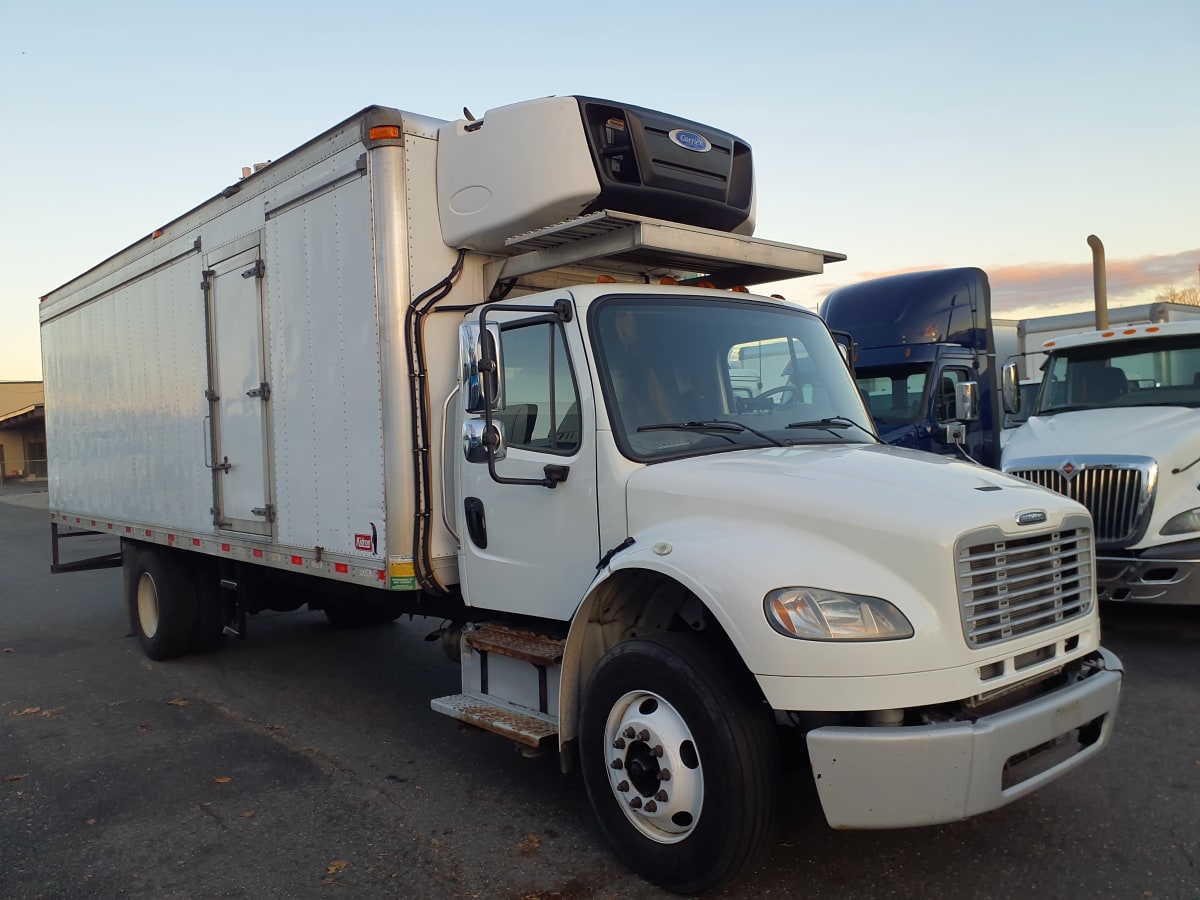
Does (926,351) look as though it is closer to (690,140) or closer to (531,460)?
(690,140)

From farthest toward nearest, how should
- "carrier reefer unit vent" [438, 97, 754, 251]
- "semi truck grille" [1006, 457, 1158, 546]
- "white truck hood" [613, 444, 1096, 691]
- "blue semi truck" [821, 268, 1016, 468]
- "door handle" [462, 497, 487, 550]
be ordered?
1. "blue semi truck" [821, 268, 1016, 468]
2. "semi truck grille" [1006, 457, 1158, 546]
3. "door handle" [462, 497, 487, 550]
4. "carrier reefer unit vent" [438, 97, 754, 251]
5. "white truck hood" [613, 444, 1096, 691]

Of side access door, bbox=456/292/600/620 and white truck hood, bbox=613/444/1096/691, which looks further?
side access door, bbox=456/292/600/620

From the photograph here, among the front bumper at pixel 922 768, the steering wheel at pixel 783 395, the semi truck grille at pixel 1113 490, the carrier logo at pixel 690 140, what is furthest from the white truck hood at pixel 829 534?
the semi truck grille at pixel 1113 490

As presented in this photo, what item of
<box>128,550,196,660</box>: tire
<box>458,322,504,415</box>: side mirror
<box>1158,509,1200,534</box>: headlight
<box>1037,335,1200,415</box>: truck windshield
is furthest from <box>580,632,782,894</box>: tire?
<box>1037,335,1200,415</box>: truck windshield

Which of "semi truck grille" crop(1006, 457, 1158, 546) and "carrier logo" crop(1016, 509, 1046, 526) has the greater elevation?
"carrier logo" crop(1016, 509, 1046, 526)

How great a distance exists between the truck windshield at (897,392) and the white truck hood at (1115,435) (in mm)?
2211

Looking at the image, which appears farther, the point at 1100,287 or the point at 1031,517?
the point at 1100,287

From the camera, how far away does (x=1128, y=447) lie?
773cm

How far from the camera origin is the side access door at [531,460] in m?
4.45

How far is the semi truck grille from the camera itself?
7.39m

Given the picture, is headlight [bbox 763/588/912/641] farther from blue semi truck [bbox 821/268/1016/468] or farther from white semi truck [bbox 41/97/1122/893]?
blue semi truck [bbox 821/268/1016/468]

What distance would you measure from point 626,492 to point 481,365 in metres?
0.90

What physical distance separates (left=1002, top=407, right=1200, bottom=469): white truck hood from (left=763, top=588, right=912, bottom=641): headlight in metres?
5.23

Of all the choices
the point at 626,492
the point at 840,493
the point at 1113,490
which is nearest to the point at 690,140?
the point at 626,492
